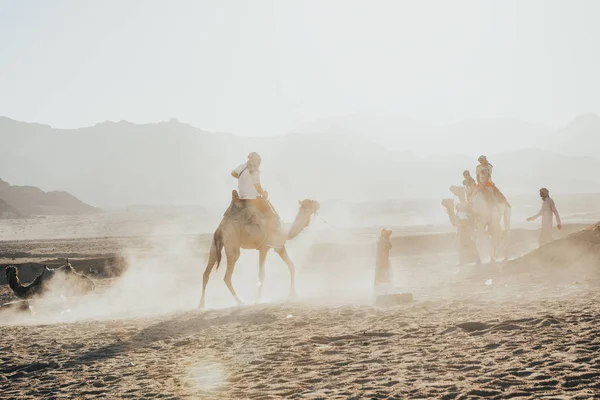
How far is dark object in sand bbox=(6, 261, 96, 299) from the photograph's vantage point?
1400cm

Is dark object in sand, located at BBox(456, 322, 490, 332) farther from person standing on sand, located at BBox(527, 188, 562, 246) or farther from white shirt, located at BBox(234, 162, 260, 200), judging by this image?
person standing on sand, located at BBox(527, 188, 562, 246)

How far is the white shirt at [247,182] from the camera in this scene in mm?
11953

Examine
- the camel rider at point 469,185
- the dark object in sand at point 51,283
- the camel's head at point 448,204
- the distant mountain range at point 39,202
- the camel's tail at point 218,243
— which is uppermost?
the distant mountain range at point 39,202

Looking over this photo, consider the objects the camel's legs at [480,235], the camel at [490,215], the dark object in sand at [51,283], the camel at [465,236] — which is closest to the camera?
the dark object in sand at [51,283]

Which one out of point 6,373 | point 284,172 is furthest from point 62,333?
point 284,172

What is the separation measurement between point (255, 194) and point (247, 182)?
31 cm

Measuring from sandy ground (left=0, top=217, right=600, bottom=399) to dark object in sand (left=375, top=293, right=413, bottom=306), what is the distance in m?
0.25

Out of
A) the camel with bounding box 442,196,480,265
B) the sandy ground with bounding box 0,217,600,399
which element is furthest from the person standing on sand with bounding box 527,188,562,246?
the sandy ground with bounding box 0,217,600,399

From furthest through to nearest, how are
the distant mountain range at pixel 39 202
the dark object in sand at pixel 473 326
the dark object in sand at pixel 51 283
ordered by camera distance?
the distant mountain range at pixel 39 202
the dark object in sand at pixel 51 283
the dark object in sand at pixel 473 326

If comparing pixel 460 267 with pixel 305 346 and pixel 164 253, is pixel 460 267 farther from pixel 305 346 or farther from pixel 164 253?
pixel 164 253

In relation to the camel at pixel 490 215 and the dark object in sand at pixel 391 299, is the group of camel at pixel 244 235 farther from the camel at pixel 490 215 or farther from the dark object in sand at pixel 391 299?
the dark object in sand at pixel 391 299

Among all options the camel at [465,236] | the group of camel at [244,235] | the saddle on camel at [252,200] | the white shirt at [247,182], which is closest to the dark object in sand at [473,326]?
the group of camel at [244,235]

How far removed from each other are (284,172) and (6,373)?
6861 inches

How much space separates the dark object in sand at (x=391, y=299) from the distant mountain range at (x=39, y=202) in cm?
7639
